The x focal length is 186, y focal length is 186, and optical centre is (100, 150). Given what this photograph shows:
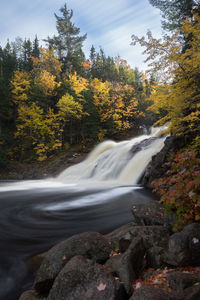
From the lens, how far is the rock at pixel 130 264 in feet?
8.34

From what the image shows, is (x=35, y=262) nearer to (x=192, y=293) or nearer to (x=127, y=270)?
(x=127, y=270)

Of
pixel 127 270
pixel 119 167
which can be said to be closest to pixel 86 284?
pixel 127 270

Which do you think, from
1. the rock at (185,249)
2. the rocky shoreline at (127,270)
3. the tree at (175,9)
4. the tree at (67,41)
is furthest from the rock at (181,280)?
the tree at (67,41)

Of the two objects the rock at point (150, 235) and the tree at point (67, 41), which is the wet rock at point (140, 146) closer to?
the rock at point (150, 235)

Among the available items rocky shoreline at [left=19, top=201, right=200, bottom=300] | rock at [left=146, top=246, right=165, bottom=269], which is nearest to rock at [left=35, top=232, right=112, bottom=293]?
rocky shoreline at [left=19, top=201, right=200, bottom=300]

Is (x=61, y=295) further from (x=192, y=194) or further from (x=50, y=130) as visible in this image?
(x=50, y=130)

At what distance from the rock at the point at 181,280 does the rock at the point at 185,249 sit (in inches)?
11.4

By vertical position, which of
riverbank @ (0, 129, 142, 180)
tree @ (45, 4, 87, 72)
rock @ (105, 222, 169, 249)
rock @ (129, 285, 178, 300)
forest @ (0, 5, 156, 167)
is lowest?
rock @ (105, 222, 169, 249)

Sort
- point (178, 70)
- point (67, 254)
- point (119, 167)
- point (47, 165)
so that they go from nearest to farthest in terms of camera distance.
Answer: point (67, 254) → point (178, 70) → point (119, 167) → point (47, 165)

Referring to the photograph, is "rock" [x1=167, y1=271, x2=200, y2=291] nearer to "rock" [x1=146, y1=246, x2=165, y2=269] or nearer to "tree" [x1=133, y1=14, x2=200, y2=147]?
"rock" [x1=146, y1=246, x2=165, y2=269]

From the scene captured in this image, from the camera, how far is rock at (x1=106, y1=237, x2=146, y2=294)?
2.54 meters

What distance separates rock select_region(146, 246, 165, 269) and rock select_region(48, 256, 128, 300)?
68cm

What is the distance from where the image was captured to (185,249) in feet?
8.35

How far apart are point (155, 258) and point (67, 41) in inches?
1717
